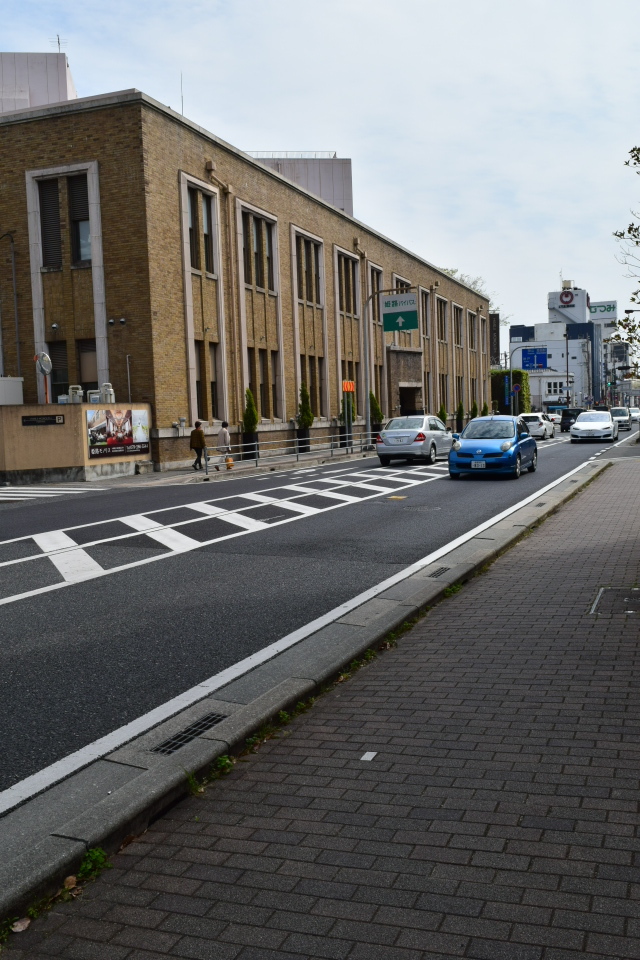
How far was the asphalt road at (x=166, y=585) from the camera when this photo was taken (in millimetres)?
5867

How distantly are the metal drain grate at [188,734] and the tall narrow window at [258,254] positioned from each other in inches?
1338

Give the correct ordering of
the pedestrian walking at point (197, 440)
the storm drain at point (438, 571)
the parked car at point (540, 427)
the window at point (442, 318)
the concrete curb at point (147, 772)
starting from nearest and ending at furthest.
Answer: the concrete curb at point (147, 772), the storm drain at point (438, 571), the pedestrian walking at point (197, 440), the parked car at point (540, 427), the window at point (442, 318)

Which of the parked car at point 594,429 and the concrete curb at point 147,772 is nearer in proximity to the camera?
the concrete curb at point 147,772

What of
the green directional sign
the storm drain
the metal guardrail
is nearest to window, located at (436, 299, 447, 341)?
the green directional sign

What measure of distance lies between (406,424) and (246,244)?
1142 cm

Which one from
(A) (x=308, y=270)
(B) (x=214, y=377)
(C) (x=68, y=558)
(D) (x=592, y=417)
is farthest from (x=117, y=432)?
(D) (x=592, y=417)

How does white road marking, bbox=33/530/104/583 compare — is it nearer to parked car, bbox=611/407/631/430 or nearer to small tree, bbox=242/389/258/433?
small tree, bbox=242/389/258/433

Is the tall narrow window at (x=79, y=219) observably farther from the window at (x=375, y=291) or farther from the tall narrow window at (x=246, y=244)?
the window at (x=375, y=291)

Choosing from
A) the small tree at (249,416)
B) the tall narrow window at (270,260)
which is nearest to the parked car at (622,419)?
the tall narrow window at (270,260)

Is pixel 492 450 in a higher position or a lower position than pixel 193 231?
lower

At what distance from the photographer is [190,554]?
11.8m

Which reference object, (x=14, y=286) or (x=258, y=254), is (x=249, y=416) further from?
(x=14, y=286)

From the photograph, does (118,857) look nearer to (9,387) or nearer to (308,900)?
(308,900)

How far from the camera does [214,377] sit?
34.2 m
